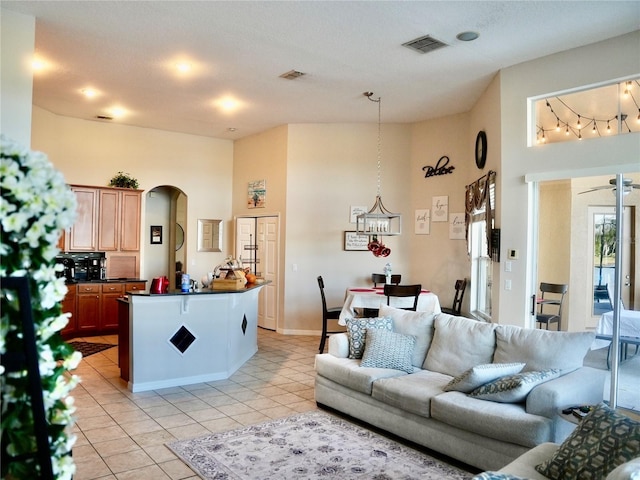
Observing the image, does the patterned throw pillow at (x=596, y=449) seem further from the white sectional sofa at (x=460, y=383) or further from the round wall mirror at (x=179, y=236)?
the round wall mirror at (x=179, y=236)

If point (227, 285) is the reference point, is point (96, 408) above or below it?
below

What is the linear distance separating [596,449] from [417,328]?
2.23m

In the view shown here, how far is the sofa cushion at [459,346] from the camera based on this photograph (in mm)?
3818

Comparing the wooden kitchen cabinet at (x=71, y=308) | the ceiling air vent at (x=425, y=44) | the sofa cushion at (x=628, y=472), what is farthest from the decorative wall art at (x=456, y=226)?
the wooden kitchen cabinet at (x=71, y=308)

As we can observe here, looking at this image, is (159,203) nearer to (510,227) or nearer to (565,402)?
(510,227)

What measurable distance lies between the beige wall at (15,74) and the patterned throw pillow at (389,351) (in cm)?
347

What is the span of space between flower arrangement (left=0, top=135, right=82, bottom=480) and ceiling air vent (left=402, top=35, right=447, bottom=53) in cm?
409

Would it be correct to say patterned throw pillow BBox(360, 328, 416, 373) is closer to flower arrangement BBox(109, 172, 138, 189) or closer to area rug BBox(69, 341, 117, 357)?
area rug BBox(69, 341, 117, 357)

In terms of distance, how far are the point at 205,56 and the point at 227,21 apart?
93 centimetres

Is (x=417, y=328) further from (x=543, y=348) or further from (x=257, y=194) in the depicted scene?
(x=257, y=194)

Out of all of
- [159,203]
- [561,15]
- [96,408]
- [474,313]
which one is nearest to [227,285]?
[96,408]

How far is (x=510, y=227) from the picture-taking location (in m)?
5.25

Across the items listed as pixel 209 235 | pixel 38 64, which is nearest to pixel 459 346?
pixel 38 64

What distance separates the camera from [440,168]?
7.52 m
